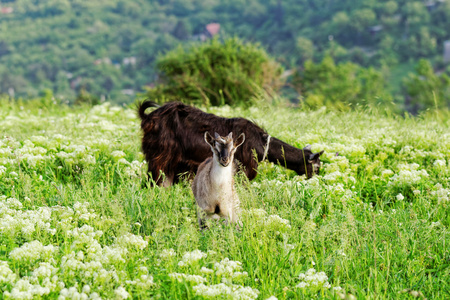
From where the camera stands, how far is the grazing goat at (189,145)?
5984 millimetres

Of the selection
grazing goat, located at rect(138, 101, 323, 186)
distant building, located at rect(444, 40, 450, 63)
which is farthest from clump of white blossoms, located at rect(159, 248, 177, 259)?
distant building, located at rect(444, 40, 450, 63)

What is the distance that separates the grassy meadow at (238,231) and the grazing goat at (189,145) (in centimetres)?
19

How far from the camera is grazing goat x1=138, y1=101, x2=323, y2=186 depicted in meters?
5.98

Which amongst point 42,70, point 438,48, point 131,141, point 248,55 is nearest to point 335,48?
point 438,48

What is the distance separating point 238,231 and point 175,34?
102 metres

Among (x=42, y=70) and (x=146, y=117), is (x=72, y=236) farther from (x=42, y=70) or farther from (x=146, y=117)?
(x=42, y=70)

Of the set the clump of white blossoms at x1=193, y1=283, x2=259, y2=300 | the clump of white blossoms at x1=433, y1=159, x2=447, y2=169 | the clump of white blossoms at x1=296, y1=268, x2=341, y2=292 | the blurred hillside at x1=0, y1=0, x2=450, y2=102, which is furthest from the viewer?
the blurred hillside at x1=0, y1=0, x2=450, y2=102

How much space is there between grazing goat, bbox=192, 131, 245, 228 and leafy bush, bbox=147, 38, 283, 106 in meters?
10.4

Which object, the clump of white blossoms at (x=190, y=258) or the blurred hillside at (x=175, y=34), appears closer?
the clump of white blossoms at (x=190, y=258)

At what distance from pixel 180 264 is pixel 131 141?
14.1 ft

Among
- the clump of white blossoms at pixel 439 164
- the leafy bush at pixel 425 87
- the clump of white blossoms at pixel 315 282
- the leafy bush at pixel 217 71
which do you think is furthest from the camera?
the leafy bush at pixel 425 87

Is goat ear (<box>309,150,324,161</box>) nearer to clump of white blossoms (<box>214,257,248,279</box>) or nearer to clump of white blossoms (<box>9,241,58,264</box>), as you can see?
clump of white blossoms (<box>214,257,248,279</box>)

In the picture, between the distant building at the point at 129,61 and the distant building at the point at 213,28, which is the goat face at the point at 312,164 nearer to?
the distant building at the point at 129,61

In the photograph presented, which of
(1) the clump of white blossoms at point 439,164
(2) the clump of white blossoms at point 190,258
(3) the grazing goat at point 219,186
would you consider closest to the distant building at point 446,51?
(1) the clump of white blossoms at point 439,164
